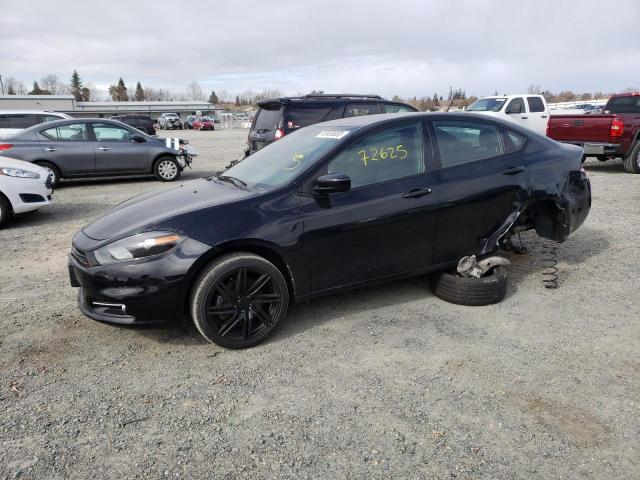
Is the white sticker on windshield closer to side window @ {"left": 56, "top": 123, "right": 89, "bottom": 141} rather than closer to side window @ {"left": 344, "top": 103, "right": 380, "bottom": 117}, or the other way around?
side window @ {"left": 344, "top": 103, "right": 380, "bottom": 117}

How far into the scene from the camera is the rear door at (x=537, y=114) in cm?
1606

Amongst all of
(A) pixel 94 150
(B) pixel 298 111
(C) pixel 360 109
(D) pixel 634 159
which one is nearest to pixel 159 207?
(B) pixel 298 111

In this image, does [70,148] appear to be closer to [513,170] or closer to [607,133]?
[513,170]

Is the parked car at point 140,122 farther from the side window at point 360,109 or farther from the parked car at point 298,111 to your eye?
the side window at point 360,109

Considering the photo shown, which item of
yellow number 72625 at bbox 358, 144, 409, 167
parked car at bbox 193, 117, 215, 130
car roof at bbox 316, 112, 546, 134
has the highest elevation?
parked car at bbox 193, 117, 215, 130

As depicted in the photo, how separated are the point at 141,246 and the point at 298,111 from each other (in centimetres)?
682

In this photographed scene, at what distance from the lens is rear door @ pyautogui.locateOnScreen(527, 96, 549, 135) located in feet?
52.7

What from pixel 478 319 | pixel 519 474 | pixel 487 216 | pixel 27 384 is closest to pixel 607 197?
pixel 487 216

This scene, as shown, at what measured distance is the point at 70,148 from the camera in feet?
35.5

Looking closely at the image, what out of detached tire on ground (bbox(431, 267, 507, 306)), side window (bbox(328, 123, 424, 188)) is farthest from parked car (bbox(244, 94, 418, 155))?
detached tire on ground (bbox(431, 267, 507, 306))

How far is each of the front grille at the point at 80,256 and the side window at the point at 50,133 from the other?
329 inches

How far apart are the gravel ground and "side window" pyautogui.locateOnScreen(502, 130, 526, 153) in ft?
4.34

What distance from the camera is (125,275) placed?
331 cm

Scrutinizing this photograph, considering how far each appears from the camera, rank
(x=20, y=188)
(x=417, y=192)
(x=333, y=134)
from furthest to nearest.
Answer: (x=20, y=188), (x=333, y=134), (x=417, y=192)
